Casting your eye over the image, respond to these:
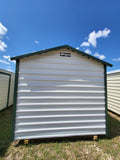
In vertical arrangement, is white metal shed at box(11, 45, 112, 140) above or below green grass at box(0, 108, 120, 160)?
above

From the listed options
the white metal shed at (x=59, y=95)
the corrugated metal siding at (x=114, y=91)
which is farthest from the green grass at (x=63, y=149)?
the corrugated metal siding at (x=114, y=91)

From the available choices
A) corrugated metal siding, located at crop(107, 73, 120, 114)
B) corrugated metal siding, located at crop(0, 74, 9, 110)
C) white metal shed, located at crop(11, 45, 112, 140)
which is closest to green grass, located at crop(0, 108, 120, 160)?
white metal shed, located at crop(11, 45, 112, 140)

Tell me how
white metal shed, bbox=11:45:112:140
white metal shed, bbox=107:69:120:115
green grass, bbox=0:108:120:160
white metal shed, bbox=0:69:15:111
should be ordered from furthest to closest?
1. white metal shed, bbox=0:69:15:111
2. white metal shed, bbox=107:69:120:115
3. white metal shed, bbox=11:45:112:140
4. green grass, bbox=0:108:120:160

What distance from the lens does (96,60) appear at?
2.47 metres

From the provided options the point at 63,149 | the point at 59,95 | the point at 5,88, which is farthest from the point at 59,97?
the point at 5,88

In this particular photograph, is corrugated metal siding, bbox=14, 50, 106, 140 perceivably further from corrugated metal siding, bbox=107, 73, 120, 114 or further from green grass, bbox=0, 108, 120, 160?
corrugated metal siding, bbox=107, 73, 120, 114

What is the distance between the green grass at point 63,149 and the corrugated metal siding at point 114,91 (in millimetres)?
2415

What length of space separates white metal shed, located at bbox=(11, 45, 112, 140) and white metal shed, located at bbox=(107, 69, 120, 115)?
104 inches

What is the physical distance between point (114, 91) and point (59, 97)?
13.8 feet

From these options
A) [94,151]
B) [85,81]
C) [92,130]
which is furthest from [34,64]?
[94,151]

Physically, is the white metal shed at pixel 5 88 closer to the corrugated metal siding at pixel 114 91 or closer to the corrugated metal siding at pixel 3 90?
the corrugated metal siding at pixel 3 90

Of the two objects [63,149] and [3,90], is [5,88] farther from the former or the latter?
[63,149]

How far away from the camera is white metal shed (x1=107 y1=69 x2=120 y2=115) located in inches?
170

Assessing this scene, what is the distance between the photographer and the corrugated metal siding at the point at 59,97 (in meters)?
2.20
